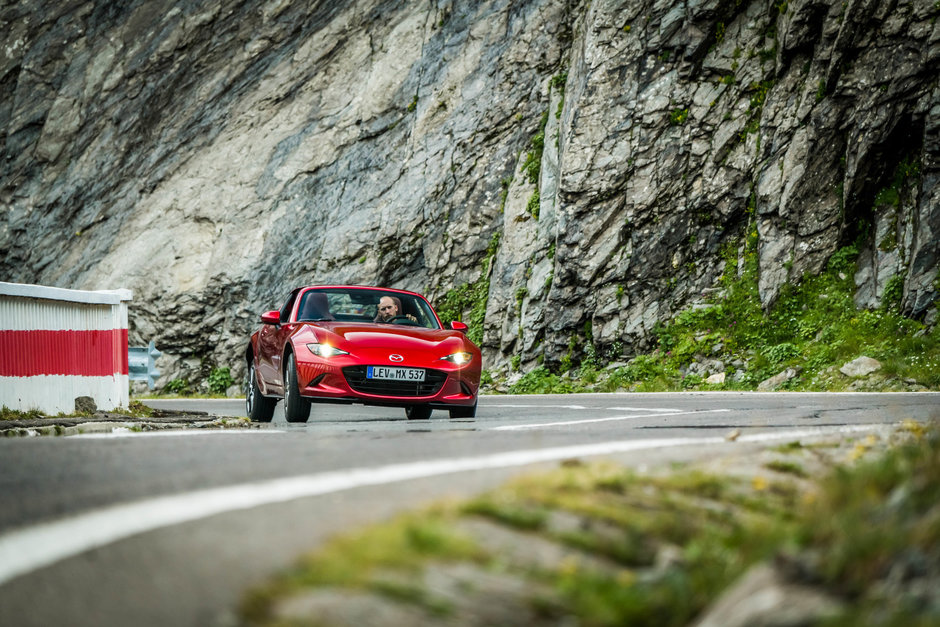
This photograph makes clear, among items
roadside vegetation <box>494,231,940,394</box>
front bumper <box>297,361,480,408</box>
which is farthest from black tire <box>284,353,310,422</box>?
roadside vegetation <box>494,231,940,394</box>

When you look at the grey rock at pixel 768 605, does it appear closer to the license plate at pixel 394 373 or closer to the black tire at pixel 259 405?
the license plate at pixel 394 373

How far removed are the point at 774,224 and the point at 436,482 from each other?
17.9 metres

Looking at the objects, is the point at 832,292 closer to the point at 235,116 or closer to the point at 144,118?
the point at 235,116

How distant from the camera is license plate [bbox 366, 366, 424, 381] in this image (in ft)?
36.2

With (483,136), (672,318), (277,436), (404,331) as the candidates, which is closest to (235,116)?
(483,136)

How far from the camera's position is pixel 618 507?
13.3 ft

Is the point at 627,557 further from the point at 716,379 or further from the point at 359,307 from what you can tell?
the point at 716,379

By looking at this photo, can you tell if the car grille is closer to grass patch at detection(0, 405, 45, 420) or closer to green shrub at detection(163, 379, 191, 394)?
grass patch at detection(0, 405, 45, 420)

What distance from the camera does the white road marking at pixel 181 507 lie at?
352cm

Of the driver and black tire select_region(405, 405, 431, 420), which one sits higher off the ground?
the driver

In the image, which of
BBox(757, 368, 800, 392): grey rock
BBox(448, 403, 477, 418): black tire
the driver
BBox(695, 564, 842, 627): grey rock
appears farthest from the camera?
BBox(757, 368, 800, 392): grey rock

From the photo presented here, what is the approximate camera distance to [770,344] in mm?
20047

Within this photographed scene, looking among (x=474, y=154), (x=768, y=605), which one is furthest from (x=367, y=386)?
(x=474, y=154)

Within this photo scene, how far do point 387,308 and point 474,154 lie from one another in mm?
14929
